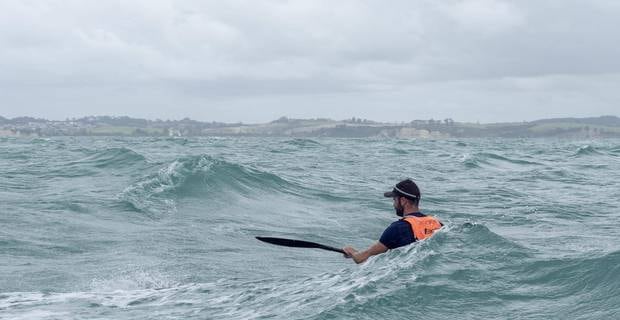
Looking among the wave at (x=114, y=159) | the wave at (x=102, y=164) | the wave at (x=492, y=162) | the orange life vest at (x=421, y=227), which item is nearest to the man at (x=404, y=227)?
the orange life vest at (x=421, y=227)

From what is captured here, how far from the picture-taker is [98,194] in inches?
866

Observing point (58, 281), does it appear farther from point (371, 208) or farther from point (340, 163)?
point (340, 163)

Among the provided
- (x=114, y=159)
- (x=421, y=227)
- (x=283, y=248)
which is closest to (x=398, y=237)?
(x=421, y=227)

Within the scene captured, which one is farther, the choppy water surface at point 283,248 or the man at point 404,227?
the man at point 404,227

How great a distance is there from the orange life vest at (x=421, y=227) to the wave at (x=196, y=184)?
9553 millimetres

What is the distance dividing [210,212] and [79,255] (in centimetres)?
585

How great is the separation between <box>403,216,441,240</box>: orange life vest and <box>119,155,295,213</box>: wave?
9.55m

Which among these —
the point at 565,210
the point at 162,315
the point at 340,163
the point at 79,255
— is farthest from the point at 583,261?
the point at 340,163

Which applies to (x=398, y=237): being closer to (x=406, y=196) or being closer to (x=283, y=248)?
(x=406, y=196)

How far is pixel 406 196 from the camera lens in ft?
34.7

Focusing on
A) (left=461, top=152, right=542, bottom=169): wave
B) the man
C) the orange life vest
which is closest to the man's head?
the man

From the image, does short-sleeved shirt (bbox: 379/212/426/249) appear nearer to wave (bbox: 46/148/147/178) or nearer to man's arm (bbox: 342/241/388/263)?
man's arm (bbox: 342/241/388/263)

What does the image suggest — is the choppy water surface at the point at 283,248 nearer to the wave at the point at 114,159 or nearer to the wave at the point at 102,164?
the wave at the point at 102,164

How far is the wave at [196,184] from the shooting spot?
20575 mm
